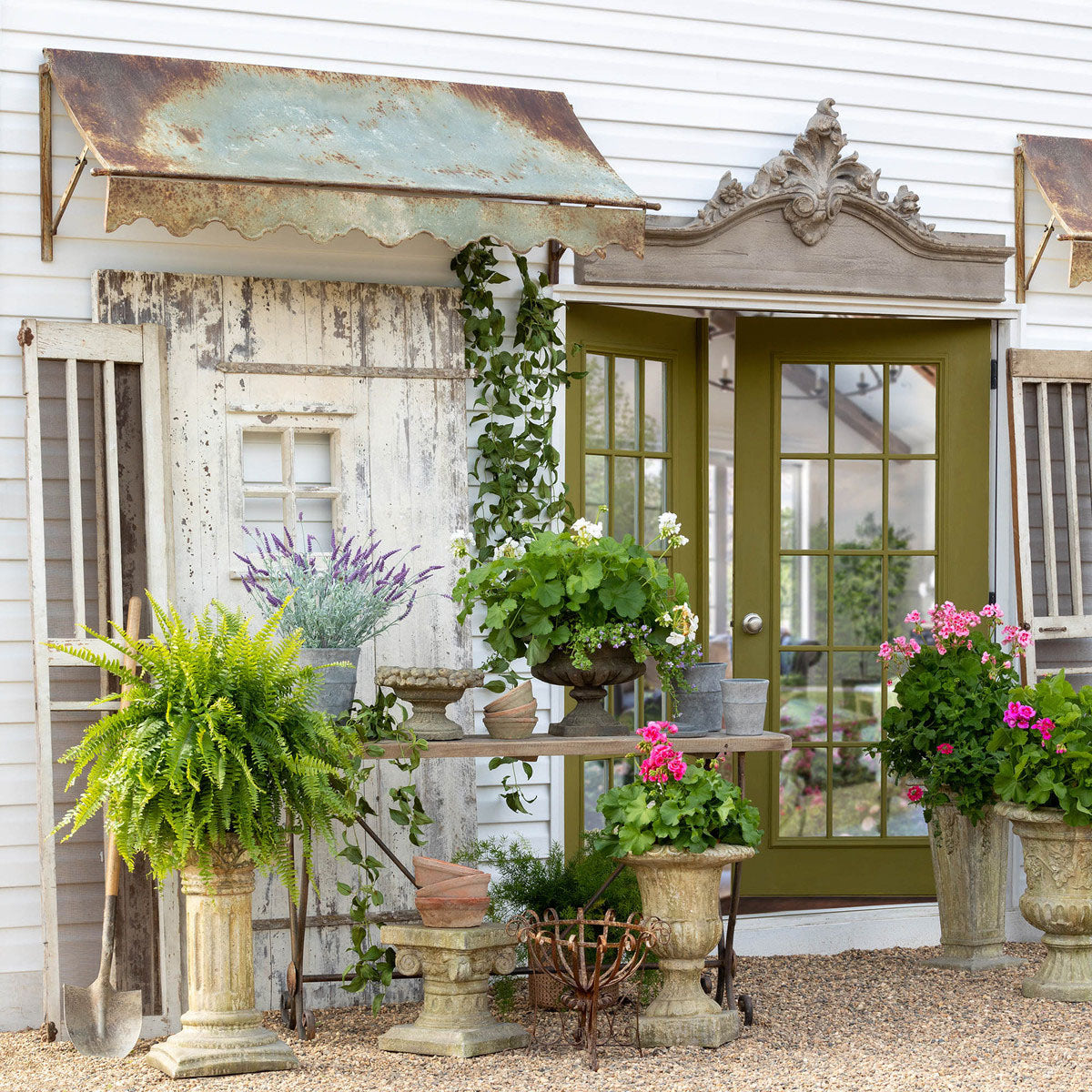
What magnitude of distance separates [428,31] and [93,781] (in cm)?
269

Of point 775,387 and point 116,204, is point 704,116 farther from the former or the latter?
point 116,204

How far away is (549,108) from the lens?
4.72m

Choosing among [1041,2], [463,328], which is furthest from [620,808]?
[1041,2]

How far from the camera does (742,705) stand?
4219 millimetres

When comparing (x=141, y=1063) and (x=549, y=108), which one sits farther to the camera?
(x=549, y=108)

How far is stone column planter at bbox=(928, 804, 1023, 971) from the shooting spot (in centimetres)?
475

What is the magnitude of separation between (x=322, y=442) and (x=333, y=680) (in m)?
0.98

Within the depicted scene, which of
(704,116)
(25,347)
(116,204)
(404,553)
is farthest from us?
(704,116)

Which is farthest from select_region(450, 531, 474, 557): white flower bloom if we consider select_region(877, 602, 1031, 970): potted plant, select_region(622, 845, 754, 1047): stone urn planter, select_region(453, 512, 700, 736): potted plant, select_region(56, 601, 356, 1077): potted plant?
select_region(877, 602, 1031, 970): potted plant

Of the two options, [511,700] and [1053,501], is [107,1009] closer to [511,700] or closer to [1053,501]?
[511,700]

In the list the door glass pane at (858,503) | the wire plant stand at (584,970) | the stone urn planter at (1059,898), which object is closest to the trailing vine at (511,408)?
the wire plant stand at (584,970)

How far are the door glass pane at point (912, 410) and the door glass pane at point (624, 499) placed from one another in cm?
109

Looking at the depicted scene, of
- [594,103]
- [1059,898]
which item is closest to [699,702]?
[1059,898]

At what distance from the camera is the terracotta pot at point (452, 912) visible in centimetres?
382
